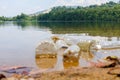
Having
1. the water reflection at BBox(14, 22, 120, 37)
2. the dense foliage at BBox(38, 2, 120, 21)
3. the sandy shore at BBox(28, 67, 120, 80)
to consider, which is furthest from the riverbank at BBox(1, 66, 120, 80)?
the dense foliage at BBox(38, 2, 120, 21)

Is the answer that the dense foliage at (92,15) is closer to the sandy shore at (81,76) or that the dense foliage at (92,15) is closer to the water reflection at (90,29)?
the water reflection at (90,29)

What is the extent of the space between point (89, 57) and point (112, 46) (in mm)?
3955

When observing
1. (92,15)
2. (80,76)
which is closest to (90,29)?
(80,76)

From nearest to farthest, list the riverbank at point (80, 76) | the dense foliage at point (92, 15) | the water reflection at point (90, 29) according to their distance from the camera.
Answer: the riverbank at point (80, 76) → the water reflection at point (90, 29) → the dense foliage at point (92, 15)

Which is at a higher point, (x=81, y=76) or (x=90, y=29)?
(x=81, y=76)

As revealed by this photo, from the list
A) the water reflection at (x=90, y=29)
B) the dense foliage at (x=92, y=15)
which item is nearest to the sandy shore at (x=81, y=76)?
the water reflection at (x=90, y=29)

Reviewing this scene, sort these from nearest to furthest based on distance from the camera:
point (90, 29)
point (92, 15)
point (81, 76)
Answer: point (81, 76) → point (90, 29) → point (92, 15)

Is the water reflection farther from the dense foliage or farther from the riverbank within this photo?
the dense foliage

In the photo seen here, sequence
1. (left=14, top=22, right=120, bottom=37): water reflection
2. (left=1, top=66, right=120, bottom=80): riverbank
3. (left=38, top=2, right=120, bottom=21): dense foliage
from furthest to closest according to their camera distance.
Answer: (left=38, top=2, right=120, bottom=21): dense foliage → (left=14, top=22, right=120, bottom=37): water reflection → (left=1, top=66, right=120, bottom=80): riverbank

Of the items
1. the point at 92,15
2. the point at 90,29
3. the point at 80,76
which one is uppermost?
the point at 80,76

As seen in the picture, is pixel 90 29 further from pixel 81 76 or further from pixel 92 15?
pixel 92 15

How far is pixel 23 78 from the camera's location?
851 cm

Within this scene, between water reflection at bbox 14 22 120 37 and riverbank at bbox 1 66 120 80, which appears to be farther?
water reflection at bbox 14 22 120 37

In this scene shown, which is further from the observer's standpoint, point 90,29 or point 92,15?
point 92,15
